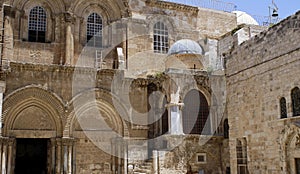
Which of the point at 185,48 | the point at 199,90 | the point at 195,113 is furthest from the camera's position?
the point at 185,48

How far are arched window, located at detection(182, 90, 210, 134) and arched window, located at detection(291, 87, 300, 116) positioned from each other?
7114mm

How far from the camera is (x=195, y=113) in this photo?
18875 mm

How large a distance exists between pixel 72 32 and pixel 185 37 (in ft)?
21.0

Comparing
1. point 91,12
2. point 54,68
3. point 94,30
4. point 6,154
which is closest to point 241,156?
point 54,68

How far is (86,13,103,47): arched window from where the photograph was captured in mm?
20078

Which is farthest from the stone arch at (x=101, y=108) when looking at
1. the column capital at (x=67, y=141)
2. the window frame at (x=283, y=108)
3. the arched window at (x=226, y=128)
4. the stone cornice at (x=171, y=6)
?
the window frame at (x=283, y=108)

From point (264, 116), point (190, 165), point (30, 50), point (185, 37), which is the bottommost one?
point (190, 165)

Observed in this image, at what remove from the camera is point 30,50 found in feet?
61.6

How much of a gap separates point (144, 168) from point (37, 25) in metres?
8.62

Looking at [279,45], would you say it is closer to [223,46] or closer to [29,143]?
[223,46]

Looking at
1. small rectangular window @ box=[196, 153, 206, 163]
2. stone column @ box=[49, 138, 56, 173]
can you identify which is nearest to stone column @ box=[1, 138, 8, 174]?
stone column @ box=[49, 138, 56, 173]

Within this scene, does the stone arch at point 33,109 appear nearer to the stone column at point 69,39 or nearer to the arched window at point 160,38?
the stone column at point 69,39

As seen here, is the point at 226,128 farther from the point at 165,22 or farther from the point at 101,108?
the point at 165,22

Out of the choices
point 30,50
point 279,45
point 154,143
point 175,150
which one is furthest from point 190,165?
point 30,50
